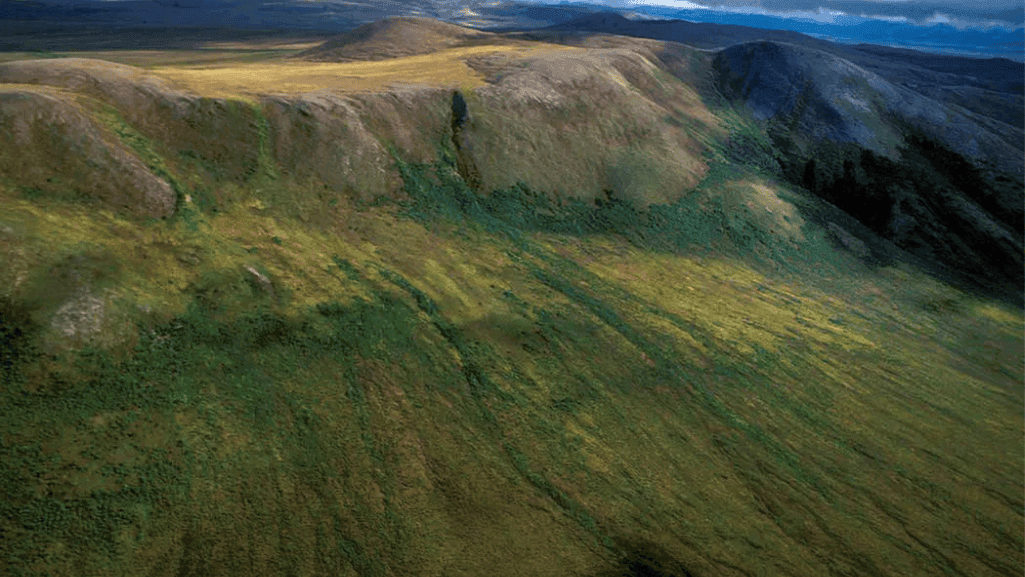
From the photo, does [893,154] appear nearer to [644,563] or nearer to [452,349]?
[452,349]

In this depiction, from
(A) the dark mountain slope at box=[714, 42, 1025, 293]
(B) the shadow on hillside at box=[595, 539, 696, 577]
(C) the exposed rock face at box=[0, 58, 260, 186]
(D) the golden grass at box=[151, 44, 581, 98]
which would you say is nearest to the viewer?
(B) the shadow on hillside at box=[595, 539, 696, 577]

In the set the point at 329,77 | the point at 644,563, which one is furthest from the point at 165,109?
the point at 644,563

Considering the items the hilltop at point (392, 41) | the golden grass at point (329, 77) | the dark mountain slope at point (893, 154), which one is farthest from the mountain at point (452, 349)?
the hilltop at point (392, 41)

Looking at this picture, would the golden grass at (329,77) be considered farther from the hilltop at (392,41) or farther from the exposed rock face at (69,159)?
the hilltop at (392,41)

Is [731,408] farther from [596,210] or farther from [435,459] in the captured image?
[596,210]

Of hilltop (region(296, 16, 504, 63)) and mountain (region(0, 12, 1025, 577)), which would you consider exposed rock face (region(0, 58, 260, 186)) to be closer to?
mountain (region(0, 12, 1025, 577))

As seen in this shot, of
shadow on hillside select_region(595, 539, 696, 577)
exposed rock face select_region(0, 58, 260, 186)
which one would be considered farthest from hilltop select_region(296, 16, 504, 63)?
shadow on hillside select_region(595, 539, 696, 577)
